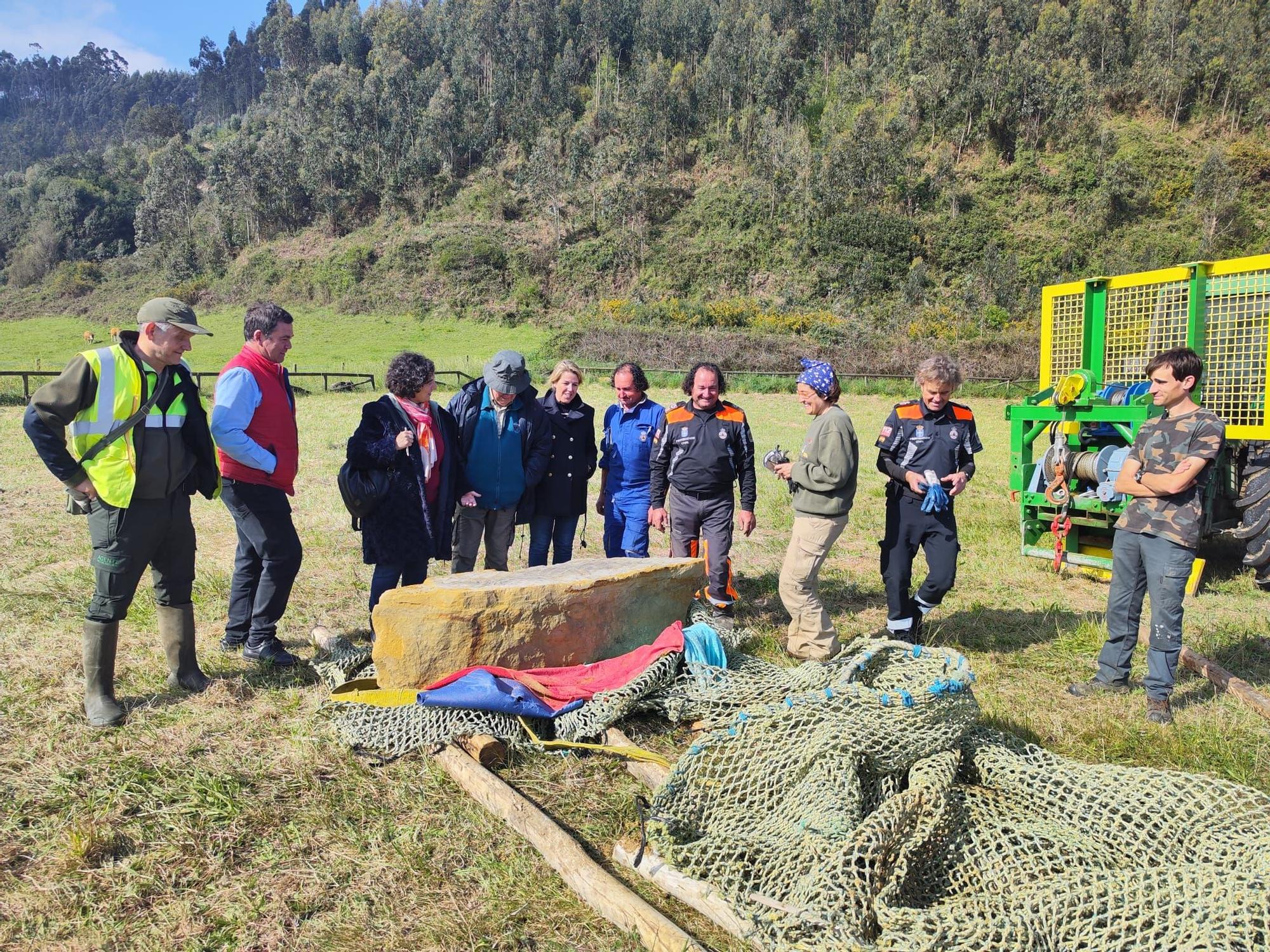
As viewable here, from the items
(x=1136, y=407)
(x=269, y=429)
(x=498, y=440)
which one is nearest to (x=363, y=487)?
(x=269, y=429)

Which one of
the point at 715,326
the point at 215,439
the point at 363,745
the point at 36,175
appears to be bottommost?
the point at 363,745

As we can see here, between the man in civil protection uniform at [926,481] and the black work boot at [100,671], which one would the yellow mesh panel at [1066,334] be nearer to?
the man in civil protection uniform at [926,481]

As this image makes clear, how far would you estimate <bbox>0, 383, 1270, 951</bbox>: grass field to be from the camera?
2596mm

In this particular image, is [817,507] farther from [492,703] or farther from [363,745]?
[363,745]

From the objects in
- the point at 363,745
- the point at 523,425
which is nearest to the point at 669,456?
the point at 523,425

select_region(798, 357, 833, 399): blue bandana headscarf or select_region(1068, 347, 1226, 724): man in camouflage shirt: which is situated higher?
select_region(798, 357, 833, 399): blue bandana headscarf

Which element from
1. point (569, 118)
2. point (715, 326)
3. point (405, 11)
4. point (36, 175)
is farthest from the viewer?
point (405, 11)

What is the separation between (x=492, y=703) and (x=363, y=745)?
23.3 inches

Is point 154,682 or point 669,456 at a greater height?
point 669,456

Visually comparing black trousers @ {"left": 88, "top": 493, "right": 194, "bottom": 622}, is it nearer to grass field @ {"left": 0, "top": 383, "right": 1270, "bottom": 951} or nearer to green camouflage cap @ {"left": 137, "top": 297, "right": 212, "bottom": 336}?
grass field @ {"left": 0, "top": 383, "right": 1270, "bottom": 951}

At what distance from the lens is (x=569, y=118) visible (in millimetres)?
81938

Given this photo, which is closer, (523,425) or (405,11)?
(523,425)

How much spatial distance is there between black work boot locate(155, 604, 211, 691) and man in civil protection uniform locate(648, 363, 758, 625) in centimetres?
279

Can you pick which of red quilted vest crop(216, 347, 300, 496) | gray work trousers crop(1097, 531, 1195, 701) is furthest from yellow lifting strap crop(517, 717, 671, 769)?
gray work trousers crop(1097, 531, 1195, 701)
